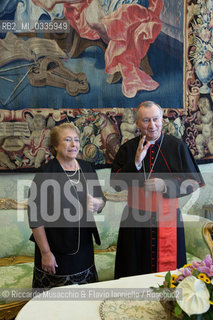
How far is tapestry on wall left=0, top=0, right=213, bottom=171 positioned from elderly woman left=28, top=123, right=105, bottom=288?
4.10 ft

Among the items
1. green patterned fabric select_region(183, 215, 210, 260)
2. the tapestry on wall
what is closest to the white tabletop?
green patterned fabric select_region(183, 215, 210, 260)

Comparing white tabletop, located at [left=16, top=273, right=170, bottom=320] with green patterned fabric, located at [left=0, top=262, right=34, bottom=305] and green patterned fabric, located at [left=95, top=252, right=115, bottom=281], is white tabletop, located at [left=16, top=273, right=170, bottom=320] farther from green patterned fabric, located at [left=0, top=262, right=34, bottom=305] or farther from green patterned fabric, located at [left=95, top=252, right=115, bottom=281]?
green patterned fabric, located at [left=95, top=252, right=115, bottom=281]

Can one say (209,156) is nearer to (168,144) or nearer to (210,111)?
(210,111)

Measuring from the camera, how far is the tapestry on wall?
3389 mm

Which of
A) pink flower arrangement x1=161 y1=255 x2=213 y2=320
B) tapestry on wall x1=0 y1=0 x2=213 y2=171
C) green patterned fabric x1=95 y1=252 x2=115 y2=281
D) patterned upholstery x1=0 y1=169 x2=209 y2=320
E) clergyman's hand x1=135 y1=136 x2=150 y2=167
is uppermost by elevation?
tapestry on wall x1=0 y1=0 x2=213 y2=171

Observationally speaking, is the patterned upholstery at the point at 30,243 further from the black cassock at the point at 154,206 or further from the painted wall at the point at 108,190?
the black cassock at the point at 154,206

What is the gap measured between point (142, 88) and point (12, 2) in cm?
160

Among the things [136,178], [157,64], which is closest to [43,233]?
[136,178]

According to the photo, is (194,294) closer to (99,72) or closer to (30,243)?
(30,243)

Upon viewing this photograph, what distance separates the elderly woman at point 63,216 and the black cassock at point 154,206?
355mm

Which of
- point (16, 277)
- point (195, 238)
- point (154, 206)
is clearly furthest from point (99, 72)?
point (16, 277)

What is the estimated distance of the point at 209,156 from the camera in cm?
410

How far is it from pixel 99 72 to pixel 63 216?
196 centimetres

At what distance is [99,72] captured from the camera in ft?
12.0
